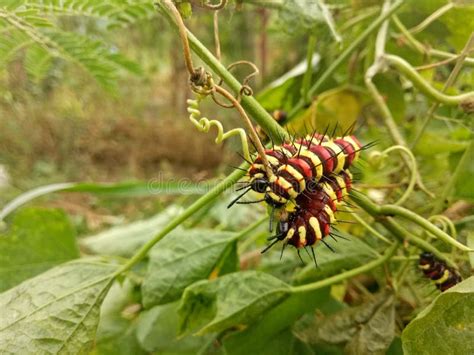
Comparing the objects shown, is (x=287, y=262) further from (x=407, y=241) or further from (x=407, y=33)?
(x=407, y=33)

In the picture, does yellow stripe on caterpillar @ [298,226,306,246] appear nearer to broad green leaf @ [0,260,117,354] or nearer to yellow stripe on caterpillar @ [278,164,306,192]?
yellow stripe on caterpillar @ [278,164,306,192]

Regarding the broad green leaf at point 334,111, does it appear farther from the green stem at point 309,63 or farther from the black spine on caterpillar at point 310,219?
the black spine on caterpillar at point 310,219

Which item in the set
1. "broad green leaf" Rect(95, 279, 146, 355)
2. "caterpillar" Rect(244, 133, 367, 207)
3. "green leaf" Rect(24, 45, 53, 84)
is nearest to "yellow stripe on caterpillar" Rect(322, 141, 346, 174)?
"caterpillar" Rect(244, 133, 367, 207)

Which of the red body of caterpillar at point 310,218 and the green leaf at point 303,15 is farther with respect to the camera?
the green leaf at point 303,15

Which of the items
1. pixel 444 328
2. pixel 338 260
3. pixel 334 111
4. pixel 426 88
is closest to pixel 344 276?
pixel 338 260

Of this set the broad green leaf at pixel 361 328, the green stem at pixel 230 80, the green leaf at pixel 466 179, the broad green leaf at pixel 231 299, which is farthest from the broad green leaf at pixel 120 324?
the green leaf at pixel 466 179
